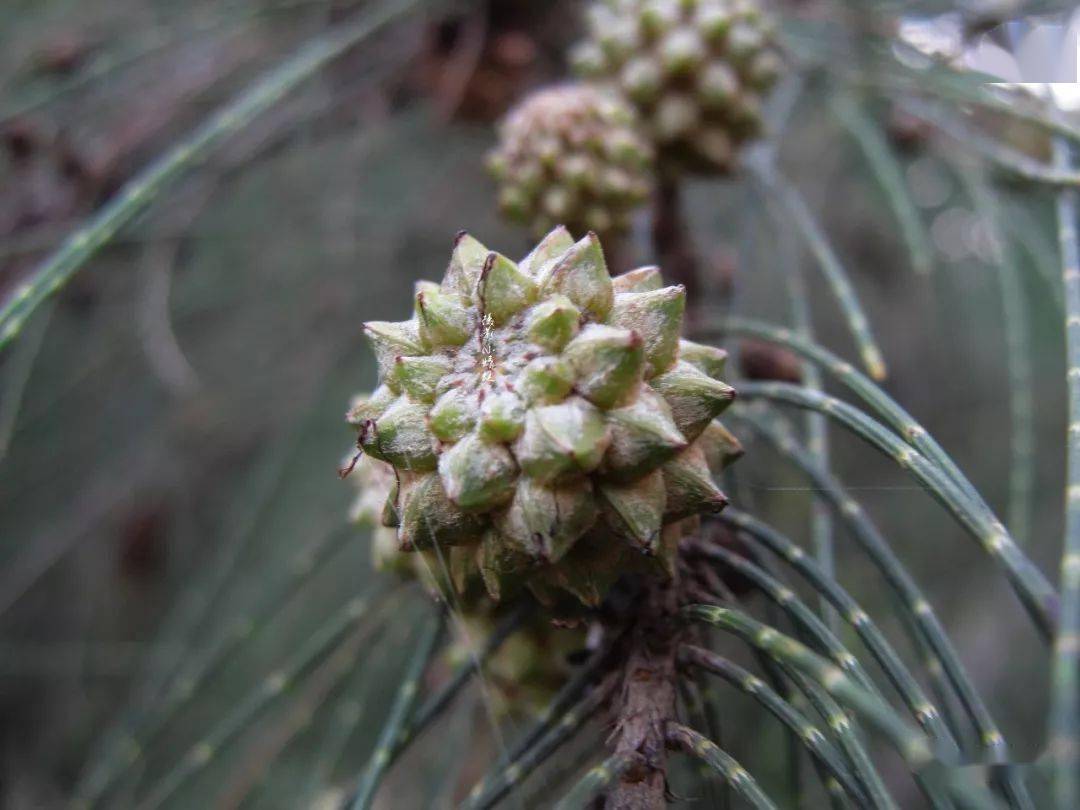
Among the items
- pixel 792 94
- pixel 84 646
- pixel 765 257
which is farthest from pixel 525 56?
pixel 84 646

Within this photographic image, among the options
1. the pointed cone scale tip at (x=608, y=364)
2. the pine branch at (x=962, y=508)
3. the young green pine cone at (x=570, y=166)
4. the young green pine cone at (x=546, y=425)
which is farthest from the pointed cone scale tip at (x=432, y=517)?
the young green pine cone at (x=570, y=166)

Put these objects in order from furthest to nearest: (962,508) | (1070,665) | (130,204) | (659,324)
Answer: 1. (130,204)
2. (659,324)
3. (962,508)
4. (1070,665)

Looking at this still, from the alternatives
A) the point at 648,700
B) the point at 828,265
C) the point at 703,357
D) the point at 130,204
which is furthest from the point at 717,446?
the point at 130,204

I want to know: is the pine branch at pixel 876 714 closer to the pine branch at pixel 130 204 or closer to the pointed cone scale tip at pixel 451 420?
the pointed cone scale tip at pixel 451 420

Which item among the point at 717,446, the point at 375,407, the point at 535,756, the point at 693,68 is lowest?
the point at 535,756

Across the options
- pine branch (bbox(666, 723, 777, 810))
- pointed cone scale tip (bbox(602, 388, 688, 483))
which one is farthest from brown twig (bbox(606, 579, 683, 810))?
pointed cone scale tip (bbox(602, 388, 688, 483))

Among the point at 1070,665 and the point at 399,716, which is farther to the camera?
the point at 399,716

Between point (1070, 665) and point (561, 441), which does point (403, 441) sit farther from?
point (1070, 665)

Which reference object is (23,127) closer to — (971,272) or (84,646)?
(84,646)
